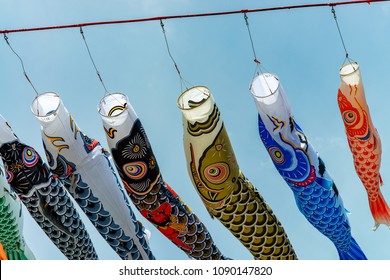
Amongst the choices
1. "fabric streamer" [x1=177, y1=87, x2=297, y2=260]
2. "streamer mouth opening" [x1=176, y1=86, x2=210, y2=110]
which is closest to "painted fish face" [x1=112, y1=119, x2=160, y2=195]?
"fabric streamer" [x1=177, y1=87, x2=297, y2=260]

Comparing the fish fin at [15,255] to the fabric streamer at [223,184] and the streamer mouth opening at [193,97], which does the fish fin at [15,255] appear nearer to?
the fabric streamer at [223,184]

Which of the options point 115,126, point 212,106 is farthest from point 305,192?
point 115,126

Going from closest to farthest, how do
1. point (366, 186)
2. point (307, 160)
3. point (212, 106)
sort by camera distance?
point (212, 106) → point (307, 160) → point (366, 186)

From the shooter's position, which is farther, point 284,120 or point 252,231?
point 252,231

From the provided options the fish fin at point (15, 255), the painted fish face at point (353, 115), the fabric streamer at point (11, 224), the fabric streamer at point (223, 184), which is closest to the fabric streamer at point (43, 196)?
the fabric streamer at point (11, 224)

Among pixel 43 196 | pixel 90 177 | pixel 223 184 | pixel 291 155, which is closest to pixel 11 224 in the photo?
pixel 43 196

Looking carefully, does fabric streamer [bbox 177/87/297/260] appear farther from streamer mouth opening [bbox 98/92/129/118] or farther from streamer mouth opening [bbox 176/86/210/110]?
streamer mouth opening [bbox 98/92/129/118]

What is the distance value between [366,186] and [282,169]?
104 centimetres

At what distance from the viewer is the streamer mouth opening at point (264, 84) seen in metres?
6.60

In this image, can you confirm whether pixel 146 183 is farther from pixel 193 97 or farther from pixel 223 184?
pixel 193 97

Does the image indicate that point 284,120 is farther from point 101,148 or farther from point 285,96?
point 101,148

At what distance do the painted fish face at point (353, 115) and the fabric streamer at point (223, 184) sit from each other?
40.1 inches

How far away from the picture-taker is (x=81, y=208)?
7121 mm

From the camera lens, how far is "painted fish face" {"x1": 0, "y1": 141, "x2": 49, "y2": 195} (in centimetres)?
692
